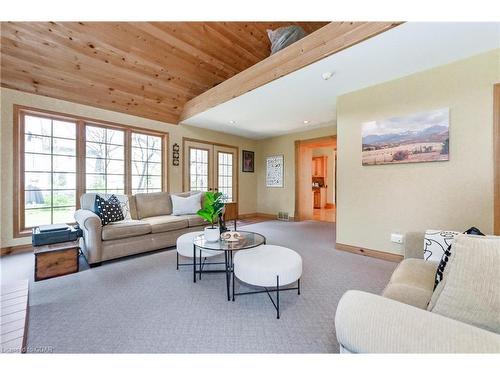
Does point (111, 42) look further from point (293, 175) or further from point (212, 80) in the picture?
point (293, 175)

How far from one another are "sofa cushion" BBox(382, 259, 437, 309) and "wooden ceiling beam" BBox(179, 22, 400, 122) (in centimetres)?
191

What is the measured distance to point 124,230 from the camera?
9.02 feet

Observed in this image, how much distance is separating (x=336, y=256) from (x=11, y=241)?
4.62 meters

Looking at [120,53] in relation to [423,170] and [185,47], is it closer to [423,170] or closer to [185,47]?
[185,47]

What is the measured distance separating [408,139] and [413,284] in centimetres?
201

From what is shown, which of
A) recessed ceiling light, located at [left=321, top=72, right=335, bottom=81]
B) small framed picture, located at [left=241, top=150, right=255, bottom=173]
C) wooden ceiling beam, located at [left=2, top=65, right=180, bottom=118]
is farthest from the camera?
small framed picture, located at [left=241, top=150, right=255, bottom=173]

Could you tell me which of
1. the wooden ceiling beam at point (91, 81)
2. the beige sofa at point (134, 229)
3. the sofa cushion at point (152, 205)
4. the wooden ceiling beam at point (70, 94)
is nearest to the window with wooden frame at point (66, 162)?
the wooden ceiling beam at point (70, 94)

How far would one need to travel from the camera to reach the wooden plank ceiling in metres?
2.62

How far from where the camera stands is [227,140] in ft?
19.0

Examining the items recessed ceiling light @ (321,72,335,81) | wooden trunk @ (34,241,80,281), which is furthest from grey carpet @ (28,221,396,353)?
recessed ceiling light @ (321,72,335,81)

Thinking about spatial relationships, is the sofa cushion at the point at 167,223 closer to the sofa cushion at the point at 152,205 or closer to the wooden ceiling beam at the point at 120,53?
the sofa cushion at the point at 152,205

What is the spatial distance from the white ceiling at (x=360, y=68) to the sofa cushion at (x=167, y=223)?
207 cm

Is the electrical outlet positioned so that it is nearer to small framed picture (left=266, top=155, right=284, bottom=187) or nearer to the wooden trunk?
small framed picture (left=266, top=155, right=284, bottom=187)
